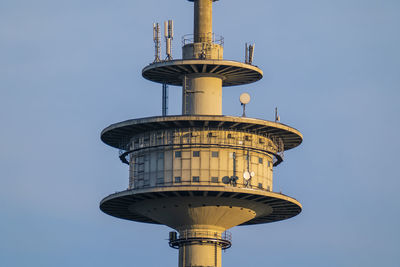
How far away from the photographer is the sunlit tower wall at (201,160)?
363 feet

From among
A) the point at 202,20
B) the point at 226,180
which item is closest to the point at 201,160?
the point at 226,180

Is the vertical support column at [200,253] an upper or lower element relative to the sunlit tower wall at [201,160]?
lower

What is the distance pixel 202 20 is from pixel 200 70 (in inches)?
197

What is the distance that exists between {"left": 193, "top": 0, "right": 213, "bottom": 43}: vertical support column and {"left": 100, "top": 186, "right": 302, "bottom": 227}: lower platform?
14.3 m

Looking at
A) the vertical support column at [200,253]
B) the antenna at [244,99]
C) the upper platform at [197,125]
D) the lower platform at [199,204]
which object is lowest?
the vertical support column at [200,253]

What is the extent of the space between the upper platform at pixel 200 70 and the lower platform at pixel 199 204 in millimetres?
10703

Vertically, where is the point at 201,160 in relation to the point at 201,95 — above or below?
below

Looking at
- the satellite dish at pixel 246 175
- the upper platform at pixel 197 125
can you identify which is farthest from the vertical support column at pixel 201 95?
the satellite dish at pixel 246 175

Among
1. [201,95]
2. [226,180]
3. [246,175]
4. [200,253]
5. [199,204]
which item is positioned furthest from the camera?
[201,95]

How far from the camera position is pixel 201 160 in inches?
4373

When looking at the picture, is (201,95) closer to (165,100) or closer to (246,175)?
(165,100)

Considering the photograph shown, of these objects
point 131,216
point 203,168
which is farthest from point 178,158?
point 131,216

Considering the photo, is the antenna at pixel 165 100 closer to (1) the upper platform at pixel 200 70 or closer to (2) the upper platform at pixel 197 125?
(1) the upper platform at pixel 200 70

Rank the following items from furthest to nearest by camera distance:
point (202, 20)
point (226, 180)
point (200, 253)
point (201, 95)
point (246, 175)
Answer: point (202, 20) → point (201, 95) → point (200, 253) → point (226, 180) → point (246, 175)
